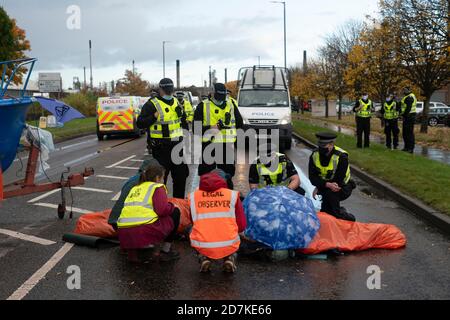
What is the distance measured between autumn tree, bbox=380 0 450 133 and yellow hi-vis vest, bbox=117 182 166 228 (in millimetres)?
16662

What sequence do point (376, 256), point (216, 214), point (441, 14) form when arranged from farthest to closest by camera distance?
point (441, 14), point (376, 256), point (216, 214)

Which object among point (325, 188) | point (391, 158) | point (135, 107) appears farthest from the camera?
point (135, 107)

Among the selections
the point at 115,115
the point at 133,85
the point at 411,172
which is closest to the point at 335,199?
the point at 411,172

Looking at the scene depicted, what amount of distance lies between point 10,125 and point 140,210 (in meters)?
3.09

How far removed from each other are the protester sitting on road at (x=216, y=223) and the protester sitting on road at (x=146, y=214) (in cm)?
36

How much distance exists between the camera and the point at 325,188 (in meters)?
7.22

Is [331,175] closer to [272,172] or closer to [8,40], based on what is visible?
[272,172]

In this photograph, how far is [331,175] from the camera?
23.6ft

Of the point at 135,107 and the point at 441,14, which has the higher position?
the point at 441,14

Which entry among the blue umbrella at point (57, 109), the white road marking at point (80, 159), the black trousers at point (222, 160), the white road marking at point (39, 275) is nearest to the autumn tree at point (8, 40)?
the white road marking at point (80, 159)

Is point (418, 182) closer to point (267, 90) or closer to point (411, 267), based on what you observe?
point (411, 267)

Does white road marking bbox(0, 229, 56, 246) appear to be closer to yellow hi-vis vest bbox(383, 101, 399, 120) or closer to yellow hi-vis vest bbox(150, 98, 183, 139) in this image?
yellow hi-vis vest bbox(150, 98, 183, 139)
